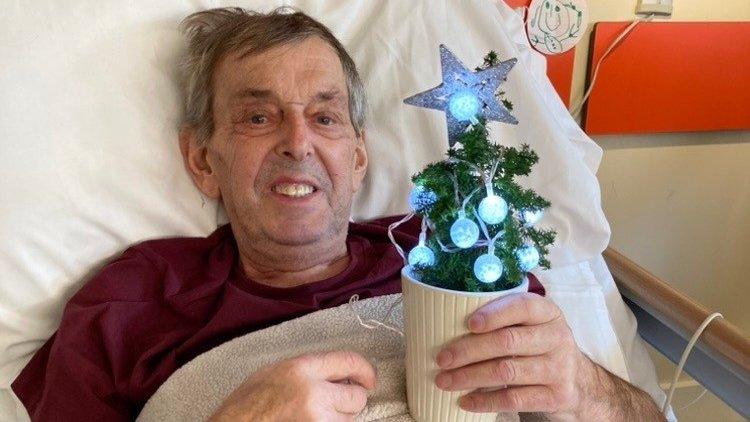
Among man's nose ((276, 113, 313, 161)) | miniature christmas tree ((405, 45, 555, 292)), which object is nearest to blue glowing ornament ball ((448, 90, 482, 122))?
miniature christmas tree ((405, 45, 555, 292))

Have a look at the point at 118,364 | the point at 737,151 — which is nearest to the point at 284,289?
the point at 118,364

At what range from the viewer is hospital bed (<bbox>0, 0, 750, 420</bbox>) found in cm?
96

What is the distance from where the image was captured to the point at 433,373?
24.4 inches

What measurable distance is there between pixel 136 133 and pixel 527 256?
73cm

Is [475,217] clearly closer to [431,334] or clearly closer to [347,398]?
[431,334]

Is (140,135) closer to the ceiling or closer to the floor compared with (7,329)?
closer to the ceiling

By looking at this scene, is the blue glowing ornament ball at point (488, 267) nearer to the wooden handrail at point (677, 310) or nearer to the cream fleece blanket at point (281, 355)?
the cream fleece blanket at point (281, 355)

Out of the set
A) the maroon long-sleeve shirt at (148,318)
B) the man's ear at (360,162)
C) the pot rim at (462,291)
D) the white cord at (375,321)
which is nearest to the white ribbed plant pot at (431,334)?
the pot rim at (462,291)

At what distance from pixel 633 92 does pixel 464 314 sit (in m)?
1.06

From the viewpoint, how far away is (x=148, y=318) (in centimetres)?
94

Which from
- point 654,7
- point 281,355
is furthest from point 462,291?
point 654,7

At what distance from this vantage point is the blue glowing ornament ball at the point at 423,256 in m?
0.58

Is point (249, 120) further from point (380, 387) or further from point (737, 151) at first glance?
point (737, 151)

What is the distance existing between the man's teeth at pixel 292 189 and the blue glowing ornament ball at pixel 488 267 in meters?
0.49
